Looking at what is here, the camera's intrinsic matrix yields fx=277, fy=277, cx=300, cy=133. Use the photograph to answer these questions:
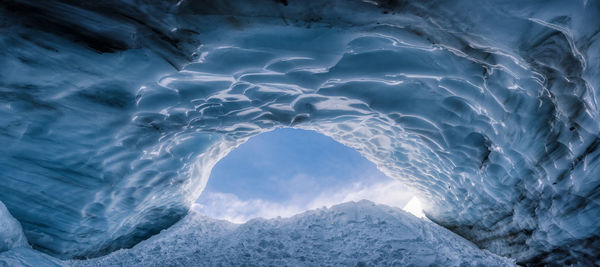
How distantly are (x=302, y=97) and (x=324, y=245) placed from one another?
Result: 1.98 m

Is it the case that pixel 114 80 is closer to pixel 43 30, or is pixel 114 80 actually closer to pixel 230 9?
pixel 43 30

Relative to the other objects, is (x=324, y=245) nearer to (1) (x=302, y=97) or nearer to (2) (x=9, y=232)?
(1) (x=302, y=97)

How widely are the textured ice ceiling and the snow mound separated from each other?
793 mm

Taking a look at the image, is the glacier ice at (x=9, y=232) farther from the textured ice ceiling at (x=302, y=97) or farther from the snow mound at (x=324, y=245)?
the snow mound at (x=324, y=245)

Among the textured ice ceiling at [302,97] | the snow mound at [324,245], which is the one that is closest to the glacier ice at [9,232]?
the textured ice ceiling at [302,97]

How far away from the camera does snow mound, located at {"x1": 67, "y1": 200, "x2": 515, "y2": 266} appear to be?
→ 3.24 metres

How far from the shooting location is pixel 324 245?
3.65m

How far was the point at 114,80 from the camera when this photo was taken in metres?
2.86

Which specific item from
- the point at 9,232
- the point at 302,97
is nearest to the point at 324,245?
the point at 302,97

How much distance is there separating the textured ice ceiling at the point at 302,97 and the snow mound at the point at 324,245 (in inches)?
31.2

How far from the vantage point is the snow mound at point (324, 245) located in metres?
3.24

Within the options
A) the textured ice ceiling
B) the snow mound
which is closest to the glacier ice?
the textured ice ceiling

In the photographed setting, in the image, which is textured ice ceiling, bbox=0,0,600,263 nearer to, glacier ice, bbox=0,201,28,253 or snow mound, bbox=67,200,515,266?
glacier ice, bbox=0,201,28,253

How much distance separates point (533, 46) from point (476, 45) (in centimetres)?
39
